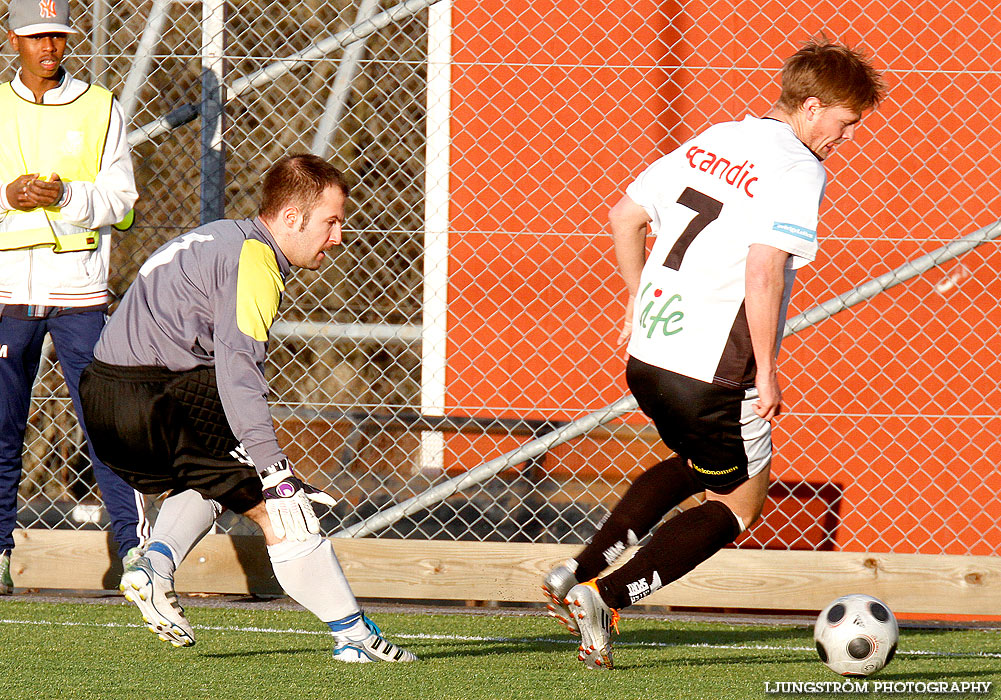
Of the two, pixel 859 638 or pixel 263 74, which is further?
pixel 263 74

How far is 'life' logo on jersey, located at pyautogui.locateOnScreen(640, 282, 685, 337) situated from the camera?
3254 mm

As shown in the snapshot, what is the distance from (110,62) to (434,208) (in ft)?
8.30

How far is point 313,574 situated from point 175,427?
551 mm

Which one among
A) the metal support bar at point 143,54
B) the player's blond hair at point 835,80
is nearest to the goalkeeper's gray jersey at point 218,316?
the player's blond hair at point 835,80

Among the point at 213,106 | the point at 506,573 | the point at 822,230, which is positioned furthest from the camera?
the point at 822,230

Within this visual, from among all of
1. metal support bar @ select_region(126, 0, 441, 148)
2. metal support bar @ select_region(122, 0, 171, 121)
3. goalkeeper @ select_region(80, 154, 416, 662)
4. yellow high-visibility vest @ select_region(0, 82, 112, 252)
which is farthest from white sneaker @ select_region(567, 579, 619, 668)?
metal support bar @ select_region(122, 0, 171, 121)

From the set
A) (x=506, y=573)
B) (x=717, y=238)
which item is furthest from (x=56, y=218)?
(x=717, y=238)

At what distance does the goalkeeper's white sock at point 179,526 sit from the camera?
3406 millimetres

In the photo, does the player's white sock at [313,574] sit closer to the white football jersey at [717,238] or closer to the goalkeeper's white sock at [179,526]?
the goalkeeper's white sock at [179,526]

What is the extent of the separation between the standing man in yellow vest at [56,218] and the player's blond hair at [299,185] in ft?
3.98

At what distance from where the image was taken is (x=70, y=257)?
168 inches

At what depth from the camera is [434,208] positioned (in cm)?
628

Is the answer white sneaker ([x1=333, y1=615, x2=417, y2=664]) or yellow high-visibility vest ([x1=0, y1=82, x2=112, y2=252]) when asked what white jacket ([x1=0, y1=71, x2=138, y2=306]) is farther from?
white sneaker ([x1=333, y1=615, x2=417, y2=664])

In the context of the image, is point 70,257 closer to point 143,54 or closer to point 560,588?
point 143,54
